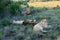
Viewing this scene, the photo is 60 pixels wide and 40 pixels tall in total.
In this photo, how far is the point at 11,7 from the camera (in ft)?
18.4

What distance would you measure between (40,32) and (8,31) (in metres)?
0.69

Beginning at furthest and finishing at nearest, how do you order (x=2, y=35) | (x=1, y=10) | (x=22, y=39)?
(x=1, y=10) < (x=2, y=35) < (x=22, y=39)

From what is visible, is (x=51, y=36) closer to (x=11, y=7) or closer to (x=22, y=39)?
(x=22, y=39)

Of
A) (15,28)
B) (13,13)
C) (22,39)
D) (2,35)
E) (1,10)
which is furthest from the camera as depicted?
(13,13)

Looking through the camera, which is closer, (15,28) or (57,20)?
(15,28)

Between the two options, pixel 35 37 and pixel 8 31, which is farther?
pixel 8 31

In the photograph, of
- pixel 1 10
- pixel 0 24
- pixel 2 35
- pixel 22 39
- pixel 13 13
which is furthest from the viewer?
pixel 13 13

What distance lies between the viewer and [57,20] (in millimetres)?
4922

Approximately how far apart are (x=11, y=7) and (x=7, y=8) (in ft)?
0.56

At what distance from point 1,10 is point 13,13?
55cm

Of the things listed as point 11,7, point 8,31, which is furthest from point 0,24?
point 11,7

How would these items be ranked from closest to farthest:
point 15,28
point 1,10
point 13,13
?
point 15,28, point 1,10, point 13,13

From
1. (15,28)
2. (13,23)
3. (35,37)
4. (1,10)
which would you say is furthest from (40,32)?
(1,10)

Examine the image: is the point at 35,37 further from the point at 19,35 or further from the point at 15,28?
the point at 15,28
